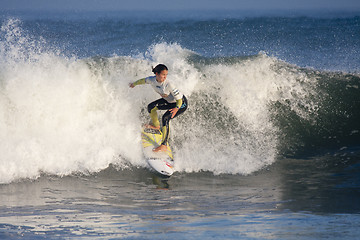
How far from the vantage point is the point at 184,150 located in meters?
7.52

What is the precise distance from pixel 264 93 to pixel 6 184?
17.5ft

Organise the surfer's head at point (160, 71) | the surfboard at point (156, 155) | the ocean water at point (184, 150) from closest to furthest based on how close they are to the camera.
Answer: the ocean water at point (184, 150), the surfer's head at point (160, 71), the surfboard at point (156, 155)

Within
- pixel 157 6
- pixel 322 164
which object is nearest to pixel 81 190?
pixel 322 164

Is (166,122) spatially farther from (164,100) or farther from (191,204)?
(191,204)

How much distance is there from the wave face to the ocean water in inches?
0.9

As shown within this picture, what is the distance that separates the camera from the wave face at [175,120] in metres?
7.23

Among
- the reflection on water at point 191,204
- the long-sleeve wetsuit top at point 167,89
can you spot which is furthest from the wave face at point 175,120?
the long-sleeve wetsuit top at point 167,89

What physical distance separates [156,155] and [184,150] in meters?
0.68

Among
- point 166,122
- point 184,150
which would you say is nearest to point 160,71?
point 166,122

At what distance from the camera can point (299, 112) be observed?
875cm

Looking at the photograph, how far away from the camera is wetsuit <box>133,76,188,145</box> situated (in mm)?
6637

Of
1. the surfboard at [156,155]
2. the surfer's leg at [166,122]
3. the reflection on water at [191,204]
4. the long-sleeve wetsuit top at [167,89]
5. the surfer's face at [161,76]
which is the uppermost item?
the surfer's face at [161,76]

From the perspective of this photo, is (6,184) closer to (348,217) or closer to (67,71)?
(67,71)

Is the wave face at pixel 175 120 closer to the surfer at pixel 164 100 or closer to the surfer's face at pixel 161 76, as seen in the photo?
the surfer at pixel 164 100
